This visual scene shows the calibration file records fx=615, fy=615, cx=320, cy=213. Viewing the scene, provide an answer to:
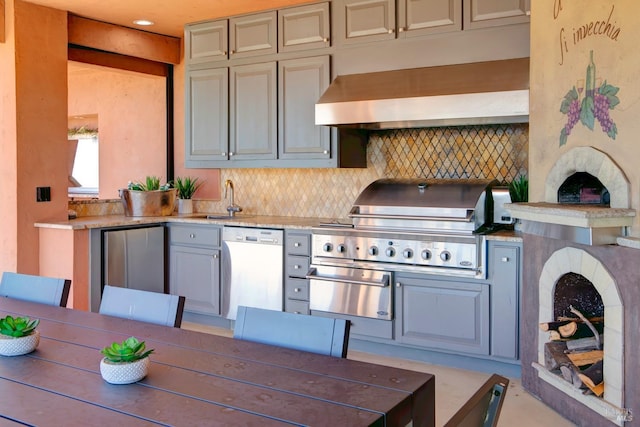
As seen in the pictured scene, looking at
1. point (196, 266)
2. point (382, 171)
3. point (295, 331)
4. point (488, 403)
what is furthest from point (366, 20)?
point (488, 403)

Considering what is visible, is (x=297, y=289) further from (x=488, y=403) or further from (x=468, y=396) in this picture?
(x=488, y=403)

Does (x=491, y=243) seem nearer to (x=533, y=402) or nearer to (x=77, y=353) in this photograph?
(x=533, y=402)

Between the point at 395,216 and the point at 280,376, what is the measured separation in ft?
8.18

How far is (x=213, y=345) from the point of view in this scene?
5.76 feet

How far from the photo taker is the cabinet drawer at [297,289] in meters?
4.25

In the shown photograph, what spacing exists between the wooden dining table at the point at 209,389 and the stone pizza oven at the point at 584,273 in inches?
55.4

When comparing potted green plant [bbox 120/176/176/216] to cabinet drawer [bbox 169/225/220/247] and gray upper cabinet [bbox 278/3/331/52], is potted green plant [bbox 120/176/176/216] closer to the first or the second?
cabinet drawer [bbox 169/225/220/247]

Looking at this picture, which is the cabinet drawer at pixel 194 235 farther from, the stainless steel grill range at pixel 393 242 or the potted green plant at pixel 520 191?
the potted green plant at pixel 520 191

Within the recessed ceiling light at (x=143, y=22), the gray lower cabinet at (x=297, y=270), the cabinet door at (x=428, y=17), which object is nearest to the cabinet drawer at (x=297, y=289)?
the gray lower cabinet at (x=297, y=270)

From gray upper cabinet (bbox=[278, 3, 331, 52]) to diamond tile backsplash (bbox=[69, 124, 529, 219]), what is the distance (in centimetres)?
80

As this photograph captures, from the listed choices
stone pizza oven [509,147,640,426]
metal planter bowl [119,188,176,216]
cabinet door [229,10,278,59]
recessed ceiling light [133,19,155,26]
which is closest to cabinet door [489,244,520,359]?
stone pizza oven [509,147,640,426]

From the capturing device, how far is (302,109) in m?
4.45

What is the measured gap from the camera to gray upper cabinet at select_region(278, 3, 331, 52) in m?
4.30

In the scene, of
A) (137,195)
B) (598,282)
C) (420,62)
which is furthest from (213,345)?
(137,195)
